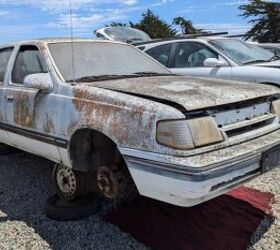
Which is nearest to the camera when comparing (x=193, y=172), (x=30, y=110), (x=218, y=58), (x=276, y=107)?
(x=193, y=172)

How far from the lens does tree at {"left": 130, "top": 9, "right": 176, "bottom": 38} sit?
31.3m

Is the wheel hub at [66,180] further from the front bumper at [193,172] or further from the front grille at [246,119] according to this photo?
the front grille at [246,119]

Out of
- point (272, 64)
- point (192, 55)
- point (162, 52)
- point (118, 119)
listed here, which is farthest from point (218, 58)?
point (118, 119)

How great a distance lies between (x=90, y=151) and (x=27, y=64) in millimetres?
1461

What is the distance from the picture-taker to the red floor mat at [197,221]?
12.1ft

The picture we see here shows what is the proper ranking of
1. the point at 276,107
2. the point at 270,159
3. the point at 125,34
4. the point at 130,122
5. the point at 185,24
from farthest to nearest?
the point at 185,24, the point at 125,34, the point at 276,107, the point at 270,159, the point at 130,122

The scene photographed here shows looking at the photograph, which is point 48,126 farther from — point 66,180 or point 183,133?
point 183,133

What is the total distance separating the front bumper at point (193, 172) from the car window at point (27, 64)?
A: 1.69m

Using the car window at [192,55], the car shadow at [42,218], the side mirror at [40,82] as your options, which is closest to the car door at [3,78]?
the car shadow at [42,218]

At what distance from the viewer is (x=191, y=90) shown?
3.74 meters

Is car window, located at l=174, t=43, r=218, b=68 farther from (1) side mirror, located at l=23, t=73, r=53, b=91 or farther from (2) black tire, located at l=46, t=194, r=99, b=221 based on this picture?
(2) black tire, located at l=46, t=194, r=99, b=221

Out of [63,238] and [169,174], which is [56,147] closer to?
[63,238]

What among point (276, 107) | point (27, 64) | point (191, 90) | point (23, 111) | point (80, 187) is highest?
point (27, 64)

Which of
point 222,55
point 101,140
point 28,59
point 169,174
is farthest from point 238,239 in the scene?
point 222,55
